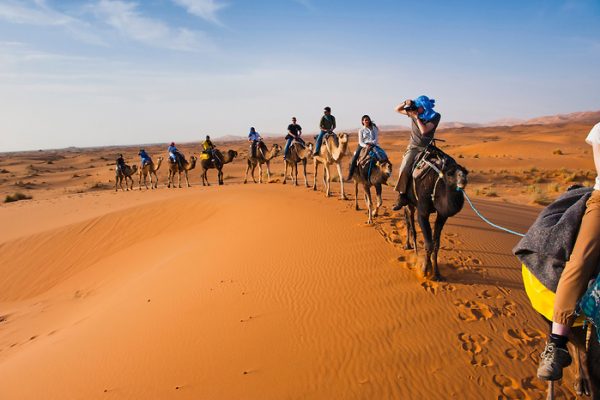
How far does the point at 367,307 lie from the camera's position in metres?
5.82

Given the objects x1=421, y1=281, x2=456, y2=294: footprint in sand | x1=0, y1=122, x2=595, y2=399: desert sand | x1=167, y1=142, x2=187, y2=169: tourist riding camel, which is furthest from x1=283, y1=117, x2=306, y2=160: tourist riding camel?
x1=421, y1=281, x2=456, y2=294: footprint in sand

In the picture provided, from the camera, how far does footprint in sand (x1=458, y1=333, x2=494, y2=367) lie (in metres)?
4.58

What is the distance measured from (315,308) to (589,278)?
3807 mm

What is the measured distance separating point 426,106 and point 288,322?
13.7ft

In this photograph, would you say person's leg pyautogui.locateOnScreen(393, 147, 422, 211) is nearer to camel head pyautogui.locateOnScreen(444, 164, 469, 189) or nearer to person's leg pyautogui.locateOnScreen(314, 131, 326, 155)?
camel head pyautogui.locateOnScreen(444, 164, 469, 189)

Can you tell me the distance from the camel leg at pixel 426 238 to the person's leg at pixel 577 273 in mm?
3142

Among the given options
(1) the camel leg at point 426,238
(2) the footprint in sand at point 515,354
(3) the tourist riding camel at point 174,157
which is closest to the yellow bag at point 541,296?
(2) the footprint in sand at point 515,354

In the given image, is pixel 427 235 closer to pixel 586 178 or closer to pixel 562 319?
pixel 562 319

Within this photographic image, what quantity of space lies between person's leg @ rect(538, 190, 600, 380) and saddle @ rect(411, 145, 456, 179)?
286cm

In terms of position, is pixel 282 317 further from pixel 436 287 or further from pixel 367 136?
pixel 367 136

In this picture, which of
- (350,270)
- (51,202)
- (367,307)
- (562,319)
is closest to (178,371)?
→ (367,307)

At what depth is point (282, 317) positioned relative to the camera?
577 centimetres

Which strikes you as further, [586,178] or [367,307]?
[586,178]

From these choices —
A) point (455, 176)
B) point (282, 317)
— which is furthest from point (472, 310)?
point (282, 317)
